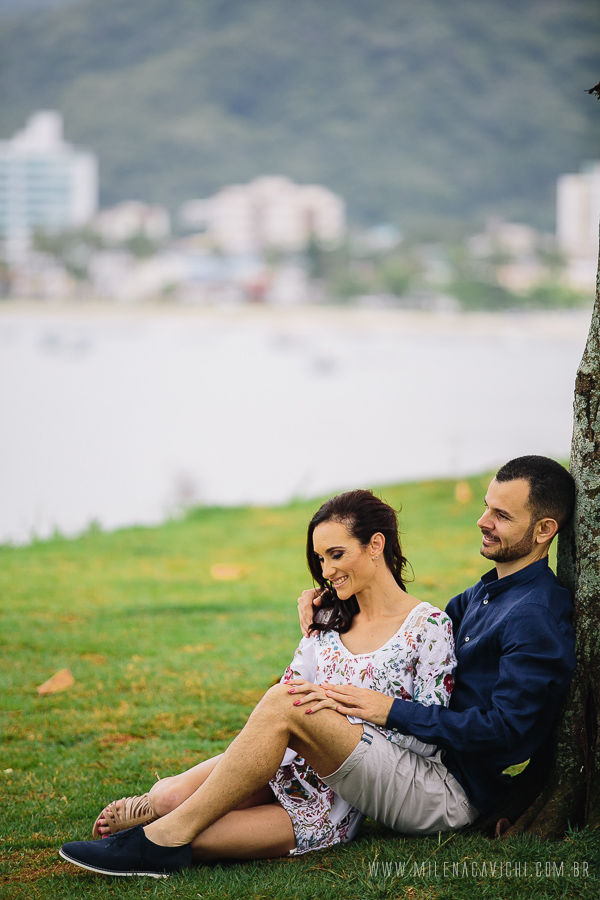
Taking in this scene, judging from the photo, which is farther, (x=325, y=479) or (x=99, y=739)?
(x=325, y=479)

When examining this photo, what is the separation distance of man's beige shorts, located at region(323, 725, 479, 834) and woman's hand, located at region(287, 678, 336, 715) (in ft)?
0.46

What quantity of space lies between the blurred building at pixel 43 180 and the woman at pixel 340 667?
92.1 metres

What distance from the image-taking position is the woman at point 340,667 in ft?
9.39

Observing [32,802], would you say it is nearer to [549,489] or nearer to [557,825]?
[557,825]

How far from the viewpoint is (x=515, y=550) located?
2.89 meters

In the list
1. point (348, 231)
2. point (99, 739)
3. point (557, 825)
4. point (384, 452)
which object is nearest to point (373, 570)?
point (557, 825)

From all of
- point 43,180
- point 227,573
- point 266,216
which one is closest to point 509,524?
point 227,573

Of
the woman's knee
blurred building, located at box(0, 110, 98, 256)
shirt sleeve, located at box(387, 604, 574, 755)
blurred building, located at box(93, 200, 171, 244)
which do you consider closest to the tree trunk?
shirt sleeve, located at box(387, 604, 574, 755)

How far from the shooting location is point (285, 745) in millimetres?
2732

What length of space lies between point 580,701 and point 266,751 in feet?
3.07

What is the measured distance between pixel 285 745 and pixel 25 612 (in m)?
4.25

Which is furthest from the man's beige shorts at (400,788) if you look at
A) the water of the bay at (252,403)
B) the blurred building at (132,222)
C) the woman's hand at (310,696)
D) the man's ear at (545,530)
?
the blurred building at (132,222)

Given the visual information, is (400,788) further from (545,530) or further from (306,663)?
(545,530)

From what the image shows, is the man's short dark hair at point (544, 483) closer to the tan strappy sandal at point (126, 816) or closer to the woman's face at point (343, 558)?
the woman's face at point (343, 558)
